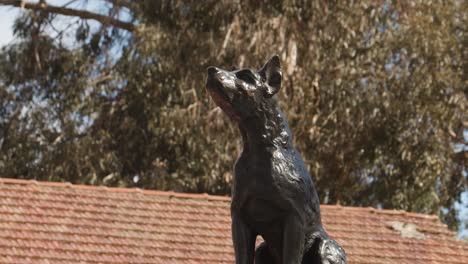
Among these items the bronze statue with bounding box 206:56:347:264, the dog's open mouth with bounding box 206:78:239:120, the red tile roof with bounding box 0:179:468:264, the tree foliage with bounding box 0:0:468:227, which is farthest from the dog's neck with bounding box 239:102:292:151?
the tree foliage with bounding box 0:0:468:227

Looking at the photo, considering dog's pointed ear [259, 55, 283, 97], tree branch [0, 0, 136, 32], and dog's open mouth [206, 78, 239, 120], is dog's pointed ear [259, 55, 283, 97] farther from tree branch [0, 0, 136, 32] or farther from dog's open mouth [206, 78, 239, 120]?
tree branch [0, 0, 136, 32]

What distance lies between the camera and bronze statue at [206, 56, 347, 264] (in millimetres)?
7137

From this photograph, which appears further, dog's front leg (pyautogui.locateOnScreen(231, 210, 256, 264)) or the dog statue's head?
dog's front leg (pyautogui.locateOnScreen(231, 210, 256, 264))

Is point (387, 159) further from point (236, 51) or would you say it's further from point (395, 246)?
point (395, 246)

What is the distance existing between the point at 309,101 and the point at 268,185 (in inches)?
770

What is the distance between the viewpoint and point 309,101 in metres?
26.6

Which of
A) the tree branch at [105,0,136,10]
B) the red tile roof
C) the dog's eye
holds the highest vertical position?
the tree branch at [105,0,136,10]

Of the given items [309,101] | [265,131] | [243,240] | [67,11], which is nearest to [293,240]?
[243,240]

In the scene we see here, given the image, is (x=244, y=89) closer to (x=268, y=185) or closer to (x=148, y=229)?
(x=268, y=185)

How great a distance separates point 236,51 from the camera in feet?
85.1

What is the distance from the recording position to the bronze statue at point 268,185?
23.4 ft

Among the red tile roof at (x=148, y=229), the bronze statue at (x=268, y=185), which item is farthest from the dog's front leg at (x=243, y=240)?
the red tile roof at (x=148, y=229)

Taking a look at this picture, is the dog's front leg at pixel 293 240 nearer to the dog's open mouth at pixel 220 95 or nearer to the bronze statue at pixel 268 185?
the bronze statue at pixel 268 185

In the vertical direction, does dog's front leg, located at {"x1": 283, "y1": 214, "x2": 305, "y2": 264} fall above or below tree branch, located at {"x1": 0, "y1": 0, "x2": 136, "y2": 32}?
below
